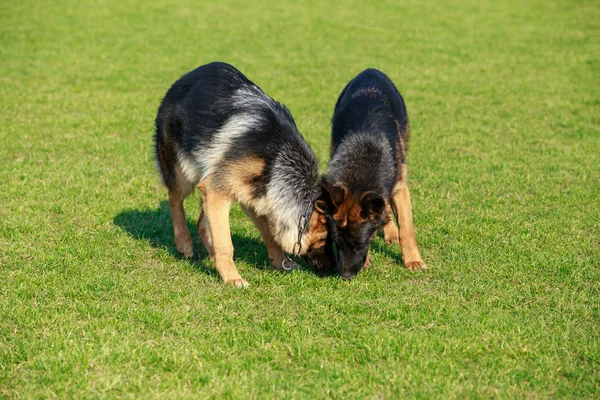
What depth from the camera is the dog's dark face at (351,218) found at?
5.81 meters

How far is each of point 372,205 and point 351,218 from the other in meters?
0.22

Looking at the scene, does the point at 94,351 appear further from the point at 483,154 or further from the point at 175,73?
the point at 175,73

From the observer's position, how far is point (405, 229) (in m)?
7.00

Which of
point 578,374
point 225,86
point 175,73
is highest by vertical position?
point 225,86

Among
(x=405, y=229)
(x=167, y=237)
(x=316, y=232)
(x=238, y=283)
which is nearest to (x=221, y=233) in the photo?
(x=238, y=283)

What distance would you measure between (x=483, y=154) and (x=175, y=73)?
829 centimetres

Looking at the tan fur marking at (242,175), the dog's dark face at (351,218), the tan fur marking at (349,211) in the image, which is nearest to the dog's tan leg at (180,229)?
the tan fur marking at (242,175)

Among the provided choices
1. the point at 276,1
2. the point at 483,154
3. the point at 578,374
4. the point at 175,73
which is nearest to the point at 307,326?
the point at 578,374

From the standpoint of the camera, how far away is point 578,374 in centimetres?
486

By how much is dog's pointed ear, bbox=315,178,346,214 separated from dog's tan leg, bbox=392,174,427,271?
1053 millimetres

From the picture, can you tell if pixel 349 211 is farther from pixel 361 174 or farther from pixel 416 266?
pixel 416 266

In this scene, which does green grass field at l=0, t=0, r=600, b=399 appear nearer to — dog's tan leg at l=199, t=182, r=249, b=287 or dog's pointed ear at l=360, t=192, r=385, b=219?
dog's tan leg at l=199, t=182, r=249, b=287

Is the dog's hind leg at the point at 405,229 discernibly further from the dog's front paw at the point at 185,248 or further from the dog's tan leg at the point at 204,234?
the dog's front paw at the point at 185,248

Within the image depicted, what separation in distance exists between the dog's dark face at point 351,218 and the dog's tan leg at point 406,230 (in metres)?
0.89
